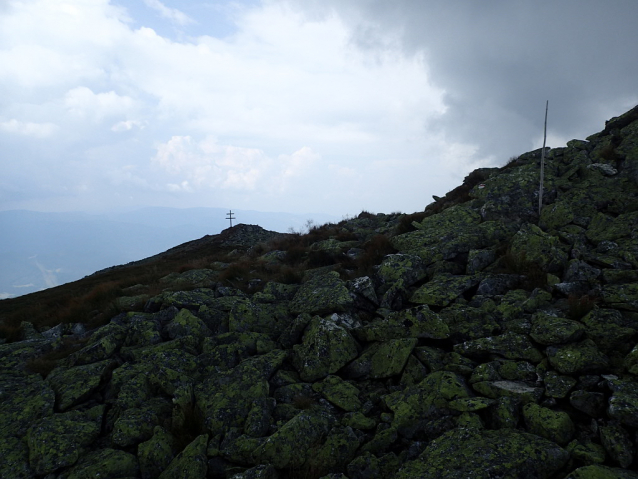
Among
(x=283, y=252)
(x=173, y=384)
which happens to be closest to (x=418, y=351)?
(x=173, y=384)

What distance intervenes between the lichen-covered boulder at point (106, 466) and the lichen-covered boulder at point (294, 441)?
8.18ft

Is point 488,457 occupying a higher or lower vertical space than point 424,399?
lower

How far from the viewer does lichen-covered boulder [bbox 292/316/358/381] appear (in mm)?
8734

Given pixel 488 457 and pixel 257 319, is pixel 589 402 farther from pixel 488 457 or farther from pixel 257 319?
pixel 257 319

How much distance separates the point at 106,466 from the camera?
653cm

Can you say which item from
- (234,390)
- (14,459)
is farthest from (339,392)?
(14,459)

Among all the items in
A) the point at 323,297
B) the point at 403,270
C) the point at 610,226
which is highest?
the point at 610,226

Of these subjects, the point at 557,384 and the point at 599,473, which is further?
the point at 557,384

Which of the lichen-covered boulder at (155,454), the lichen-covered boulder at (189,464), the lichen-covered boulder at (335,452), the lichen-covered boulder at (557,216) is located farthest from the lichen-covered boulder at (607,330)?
the lichen-covered boulder at (155,454)

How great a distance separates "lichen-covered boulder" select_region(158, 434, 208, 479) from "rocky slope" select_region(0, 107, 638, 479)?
0.08 ft

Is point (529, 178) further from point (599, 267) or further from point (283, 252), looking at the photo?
point (283, 252)

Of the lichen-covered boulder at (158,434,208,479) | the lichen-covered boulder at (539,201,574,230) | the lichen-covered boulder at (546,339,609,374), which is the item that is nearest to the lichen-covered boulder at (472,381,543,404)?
the lichen-covered boulder at (546,339,609,374)

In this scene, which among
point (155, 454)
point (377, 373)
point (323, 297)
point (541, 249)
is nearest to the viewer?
point (155, 454)

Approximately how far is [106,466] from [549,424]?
810 cm
